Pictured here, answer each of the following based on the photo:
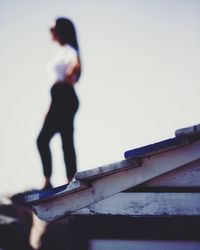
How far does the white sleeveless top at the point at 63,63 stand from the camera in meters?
3.02

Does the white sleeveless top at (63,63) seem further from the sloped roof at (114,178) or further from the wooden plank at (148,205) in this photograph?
the wooden plank at (148,205)

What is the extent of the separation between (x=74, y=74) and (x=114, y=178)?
1210 mm

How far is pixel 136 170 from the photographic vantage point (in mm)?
2789

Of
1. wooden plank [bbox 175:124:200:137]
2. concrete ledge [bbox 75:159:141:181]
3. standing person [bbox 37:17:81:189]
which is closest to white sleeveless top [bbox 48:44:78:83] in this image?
standing person [bbox 37:17:81:189]

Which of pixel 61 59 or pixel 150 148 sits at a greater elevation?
pixel 61 59

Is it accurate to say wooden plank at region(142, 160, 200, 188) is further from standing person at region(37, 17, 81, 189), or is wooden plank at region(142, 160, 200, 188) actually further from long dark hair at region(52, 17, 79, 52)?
long dark hair at region(52, 17, 79, 52)

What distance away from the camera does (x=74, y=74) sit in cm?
307

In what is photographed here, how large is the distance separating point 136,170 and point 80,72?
1.25 m

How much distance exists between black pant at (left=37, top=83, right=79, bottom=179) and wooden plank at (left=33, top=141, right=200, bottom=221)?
0.36 metres

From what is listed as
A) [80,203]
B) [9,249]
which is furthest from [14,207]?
[80,203]

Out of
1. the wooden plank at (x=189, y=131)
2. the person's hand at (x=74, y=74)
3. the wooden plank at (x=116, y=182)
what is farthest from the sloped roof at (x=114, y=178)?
the person's hand at (x=74, y=74)

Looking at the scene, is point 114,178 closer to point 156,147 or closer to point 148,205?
point 148,205

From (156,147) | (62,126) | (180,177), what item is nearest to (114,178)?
(156,147)

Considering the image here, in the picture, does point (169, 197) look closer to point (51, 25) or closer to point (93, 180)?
point (93, 180)
